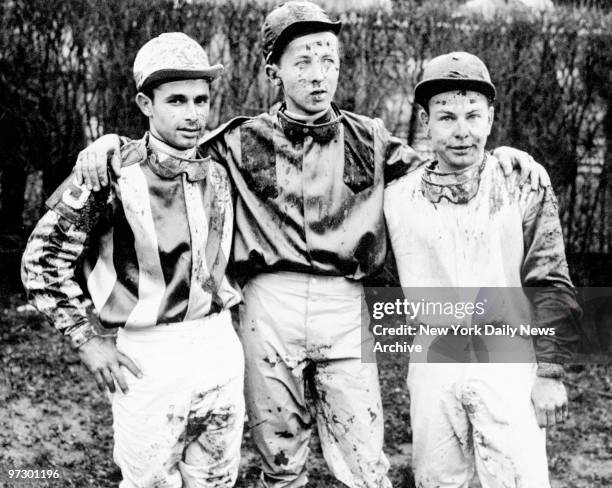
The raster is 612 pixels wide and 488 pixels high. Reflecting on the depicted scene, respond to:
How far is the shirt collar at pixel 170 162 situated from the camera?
9.94 ft

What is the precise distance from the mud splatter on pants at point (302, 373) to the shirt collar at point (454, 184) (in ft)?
1.76

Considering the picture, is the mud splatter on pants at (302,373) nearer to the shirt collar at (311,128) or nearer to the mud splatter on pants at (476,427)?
the mud splatter on pants at (476,427)

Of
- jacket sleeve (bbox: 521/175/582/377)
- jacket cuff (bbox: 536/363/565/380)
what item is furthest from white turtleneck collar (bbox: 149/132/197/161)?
jacket cuff (bbox: 536/363/565/380)

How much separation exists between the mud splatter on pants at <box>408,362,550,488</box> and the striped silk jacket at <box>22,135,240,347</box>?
0.93m

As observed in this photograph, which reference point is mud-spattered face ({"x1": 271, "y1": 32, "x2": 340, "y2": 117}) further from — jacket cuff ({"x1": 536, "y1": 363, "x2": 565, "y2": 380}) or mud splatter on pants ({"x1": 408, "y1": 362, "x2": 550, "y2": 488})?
jacket cuff ({"x1": 536, "y1": 363, "x2": 565, "y2": 380})

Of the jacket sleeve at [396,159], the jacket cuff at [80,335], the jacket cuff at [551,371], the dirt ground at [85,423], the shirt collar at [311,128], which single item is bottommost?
the dirt ground at [85,423]

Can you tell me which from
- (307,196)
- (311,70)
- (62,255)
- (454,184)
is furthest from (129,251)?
(454,184)

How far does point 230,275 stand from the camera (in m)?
3.30

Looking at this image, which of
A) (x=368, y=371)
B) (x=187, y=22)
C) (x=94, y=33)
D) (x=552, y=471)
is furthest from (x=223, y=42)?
(x=552, y=471)

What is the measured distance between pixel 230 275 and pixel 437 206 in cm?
91

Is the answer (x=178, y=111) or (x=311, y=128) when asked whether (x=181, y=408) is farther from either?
(x=311, y=128)

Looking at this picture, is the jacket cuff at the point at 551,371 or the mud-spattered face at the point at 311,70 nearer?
the jacket cuff at the point at 551,371

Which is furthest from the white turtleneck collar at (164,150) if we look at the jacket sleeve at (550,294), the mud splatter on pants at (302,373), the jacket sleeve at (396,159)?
the jacket sleeve at (550,294)

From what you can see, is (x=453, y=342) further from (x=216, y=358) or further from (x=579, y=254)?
(x=579, y=254)
